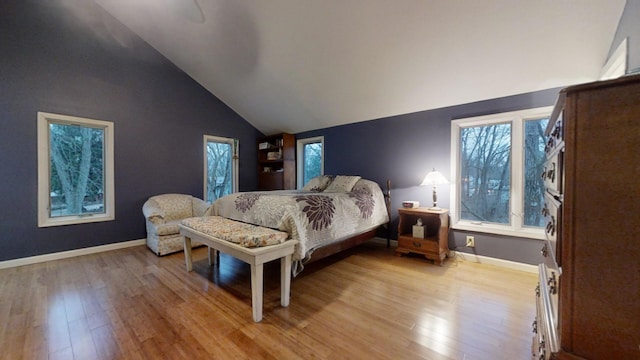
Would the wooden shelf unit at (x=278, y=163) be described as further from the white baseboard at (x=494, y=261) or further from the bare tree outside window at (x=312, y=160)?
the white baseboard at (x=494, y=261)

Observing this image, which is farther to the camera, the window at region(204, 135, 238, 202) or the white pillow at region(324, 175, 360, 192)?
the window at region(204, 135, 238, 202)

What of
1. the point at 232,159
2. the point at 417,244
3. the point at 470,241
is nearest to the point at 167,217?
the point at 232,159

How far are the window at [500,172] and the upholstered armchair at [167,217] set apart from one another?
10.8ft

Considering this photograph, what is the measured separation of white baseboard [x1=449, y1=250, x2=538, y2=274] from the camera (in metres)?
2.63

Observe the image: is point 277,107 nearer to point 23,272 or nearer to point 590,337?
point 23,272

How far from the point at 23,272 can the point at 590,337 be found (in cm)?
444

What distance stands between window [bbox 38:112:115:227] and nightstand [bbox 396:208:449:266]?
13.6 ft

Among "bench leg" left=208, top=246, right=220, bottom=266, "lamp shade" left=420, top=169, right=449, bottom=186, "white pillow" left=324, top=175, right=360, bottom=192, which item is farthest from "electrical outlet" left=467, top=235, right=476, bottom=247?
"bench leg" left=208, top=246, right=220, bottom=266

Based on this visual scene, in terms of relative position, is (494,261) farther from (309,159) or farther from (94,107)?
(94,107)

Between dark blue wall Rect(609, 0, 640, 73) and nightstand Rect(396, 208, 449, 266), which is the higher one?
dark blue wall Rect(609, 0, 640, 73)

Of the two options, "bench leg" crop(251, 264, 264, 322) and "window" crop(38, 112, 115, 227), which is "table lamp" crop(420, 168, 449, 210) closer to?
"bench leg" crop(251, 264, 264, 322)

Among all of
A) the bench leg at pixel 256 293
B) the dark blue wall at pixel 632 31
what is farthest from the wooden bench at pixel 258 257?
the dark blue wall at pixel 632 31

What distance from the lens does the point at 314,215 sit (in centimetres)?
231

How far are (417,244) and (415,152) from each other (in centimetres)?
130
